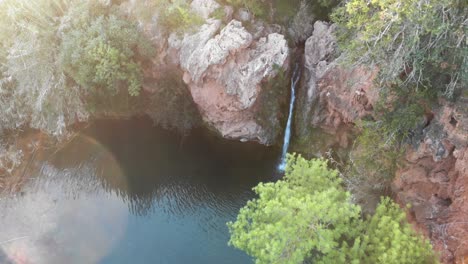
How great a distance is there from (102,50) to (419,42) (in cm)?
1502

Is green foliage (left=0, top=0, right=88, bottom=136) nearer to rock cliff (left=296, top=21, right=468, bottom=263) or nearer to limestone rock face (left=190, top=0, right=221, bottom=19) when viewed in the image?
limestone rock face (left=190, top=0, right=221, bottom=19)

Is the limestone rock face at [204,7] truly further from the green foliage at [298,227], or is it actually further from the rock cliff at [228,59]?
the green foliage at [298,227]

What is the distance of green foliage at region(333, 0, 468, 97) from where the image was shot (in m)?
10.1

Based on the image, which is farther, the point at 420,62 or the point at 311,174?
the point at 311,174

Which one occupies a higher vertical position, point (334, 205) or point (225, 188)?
point (334, 205)

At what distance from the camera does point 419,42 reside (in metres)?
10.9

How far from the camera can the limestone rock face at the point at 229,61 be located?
62.3ft

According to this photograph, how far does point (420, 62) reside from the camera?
11078 millimetres

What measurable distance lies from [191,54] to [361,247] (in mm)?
12786

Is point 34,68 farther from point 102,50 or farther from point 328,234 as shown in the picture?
point 328,234

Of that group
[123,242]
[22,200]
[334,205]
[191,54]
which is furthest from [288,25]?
[22,200]

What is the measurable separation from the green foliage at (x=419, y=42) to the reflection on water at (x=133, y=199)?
9.96 metres

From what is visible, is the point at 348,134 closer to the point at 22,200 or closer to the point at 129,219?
the point at 129,219

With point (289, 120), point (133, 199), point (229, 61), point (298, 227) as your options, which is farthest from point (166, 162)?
point (298, 227)
